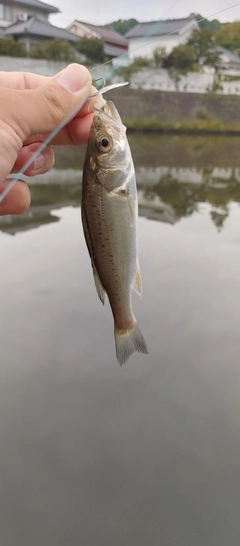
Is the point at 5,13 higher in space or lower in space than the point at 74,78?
higher

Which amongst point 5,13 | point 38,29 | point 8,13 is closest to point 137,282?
point 38,29

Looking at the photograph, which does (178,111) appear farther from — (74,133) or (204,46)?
(74,133)

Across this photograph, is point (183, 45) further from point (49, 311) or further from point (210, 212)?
point (49, 311)

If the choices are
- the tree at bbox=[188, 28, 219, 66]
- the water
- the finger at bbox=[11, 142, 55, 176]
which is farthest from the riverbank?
the finger at bbox=[11, 142, 55, 176]

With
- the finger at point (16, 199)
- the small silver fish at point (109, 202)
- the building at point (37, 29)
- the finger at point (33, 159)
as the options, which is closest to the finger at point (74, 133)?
the finger at point (33, 159)

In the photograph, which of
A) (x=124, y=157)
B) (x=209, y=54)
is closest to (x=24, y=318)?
(x=124, y=157)

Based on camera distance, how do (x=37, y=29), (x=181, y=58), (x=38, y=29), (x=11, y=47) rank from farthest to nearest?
(x=181, y=58) → (x=11, y=47) → (x=38, y=29) → (x=37, y=29)

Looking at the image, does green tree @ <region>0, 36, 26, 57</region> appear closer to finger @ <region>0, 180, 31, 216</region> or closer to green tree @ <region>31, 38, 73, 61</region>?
green tree @ <region>31, 38, 73, 61</region>
